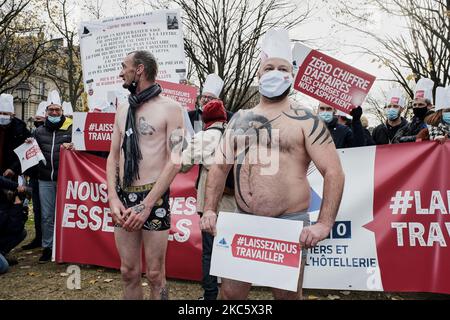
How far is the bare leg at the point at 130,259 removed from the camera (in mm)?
3205

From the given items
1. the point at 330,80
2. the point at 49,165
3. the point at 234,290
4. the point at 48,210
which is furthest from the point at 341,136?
the point at 48,210

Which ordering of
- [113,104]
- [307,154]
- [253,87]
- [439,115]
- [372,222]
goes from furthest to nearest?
[253,87] → [113,104] → [439,115] → [372,222] → [307,154]

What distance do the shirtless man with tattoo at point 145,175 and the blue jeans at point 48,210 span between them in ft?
10.6

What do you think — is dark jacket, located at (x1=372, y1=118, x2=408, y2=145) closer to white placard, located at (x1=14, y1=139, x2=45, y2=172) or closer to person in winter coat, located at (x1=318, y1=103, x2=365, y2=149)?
person in winter coat, located at (x1=318, y1=103, x2=365, y2=149)

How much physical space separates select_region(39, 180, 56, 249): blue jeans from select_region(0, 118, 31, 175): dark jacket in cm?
46

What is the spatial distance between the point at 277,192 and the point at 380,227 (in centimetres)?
228

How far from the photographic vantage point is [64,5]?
68.0 feet

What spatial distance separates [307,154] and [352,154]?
2252 millimetres

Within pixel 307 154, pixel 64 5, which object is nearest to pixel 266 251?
pixel 307 154

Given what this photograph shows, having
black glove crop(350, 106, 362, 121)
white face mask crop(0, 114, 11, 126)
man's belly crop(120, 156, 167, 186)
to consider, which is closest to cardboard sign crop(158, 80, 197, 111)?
white face mask crop(0, 114, 11, 126)

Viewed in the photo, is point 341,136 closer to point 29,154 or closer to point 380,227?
point 380,227

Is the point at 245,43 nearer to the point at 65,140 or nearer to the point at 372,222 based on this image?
the point at 65,140

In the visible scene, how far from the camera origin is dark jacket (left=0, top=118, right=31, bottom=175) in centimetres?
604

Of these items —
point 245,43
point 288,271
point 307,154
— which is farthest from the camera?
point 245,43
